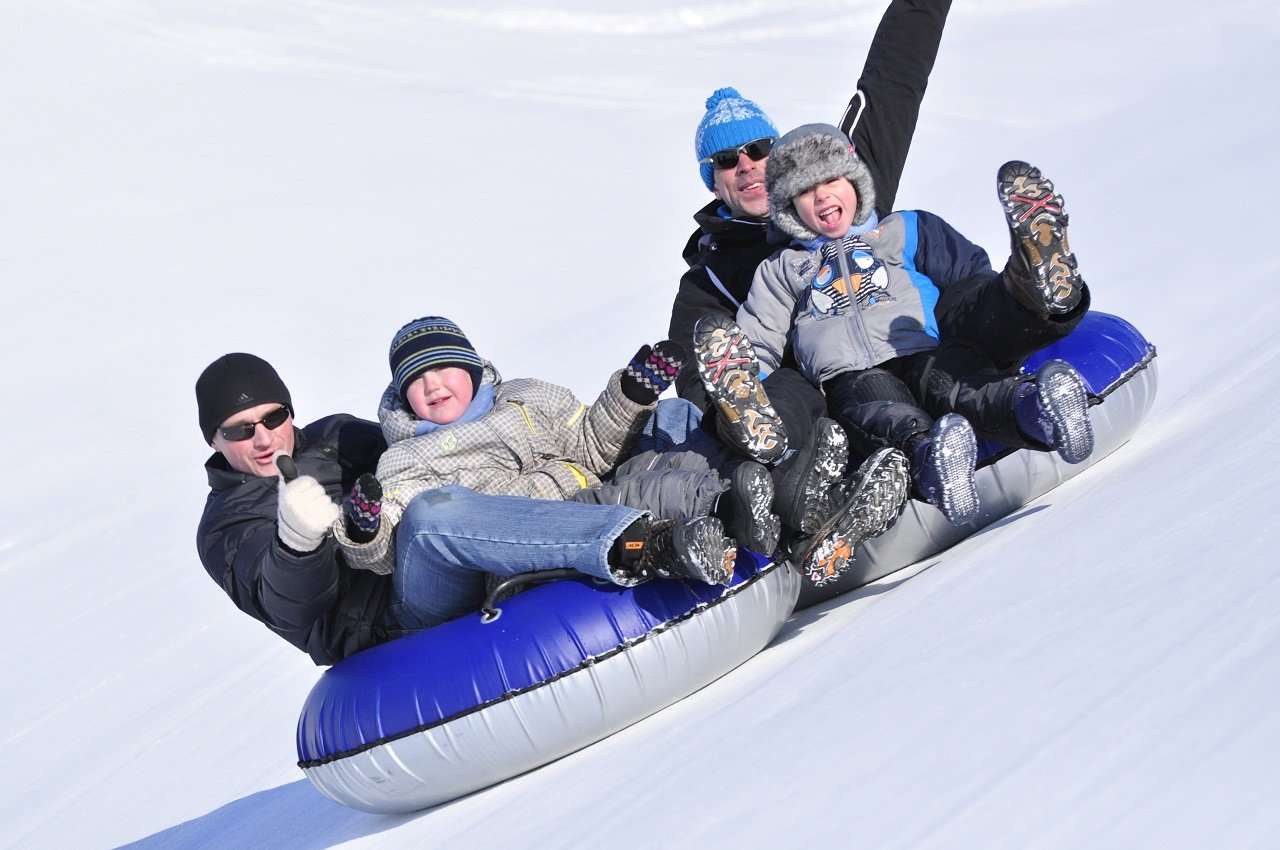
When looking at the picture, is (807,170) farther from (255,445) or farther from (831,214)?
(255,445)

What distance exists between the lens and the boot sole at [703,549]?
12.2 ft

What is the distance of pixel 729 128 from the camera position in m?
5.26

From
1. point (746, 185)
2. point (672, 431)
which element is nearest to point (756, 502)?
point (672, 431)

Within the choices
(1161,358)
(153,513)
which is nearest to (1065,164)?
(1161,358)

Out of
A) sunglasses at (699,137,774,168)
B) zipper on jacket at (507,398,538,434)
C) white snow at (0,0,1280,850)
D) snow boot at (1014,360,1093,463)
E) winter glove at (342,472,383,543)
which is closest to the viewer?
white snow at (0,0,1280,850)

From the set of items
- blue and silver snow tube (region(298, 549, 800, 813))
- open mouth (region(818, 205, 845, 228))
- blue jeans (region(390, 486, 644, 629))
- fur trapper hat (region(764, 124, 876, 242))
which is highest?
fur trapper hat (region(764, 124, 876, 242))

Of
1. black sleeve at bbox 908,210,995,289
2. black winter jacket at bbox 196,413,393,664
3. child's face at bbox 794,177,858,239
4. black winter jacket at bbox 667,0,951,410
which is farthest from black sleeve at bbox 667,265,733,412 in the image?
black winter jacket at bbox 196,413,393,664

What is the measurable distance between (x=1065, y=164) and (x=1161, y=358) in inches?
229

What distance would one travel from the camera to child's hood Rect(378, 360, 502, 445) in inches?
165

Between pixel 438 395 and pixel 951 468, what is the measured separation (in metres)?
1.28

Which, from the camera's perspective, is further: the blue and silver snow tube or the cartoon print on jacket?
the cartoon print on jacket

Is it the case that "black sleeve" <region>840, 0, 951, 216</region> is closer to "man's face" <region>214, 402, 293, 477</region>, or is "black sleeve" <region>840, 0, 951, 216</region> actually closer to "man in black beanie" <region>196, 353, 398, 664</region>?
"man in black beanie" <region>196, 353, 398, 664</region>

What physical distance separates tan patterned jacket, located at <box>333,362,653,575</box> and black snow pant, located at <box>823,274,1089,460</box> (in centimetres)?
57

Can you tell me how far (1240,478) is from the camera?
3.49 metres
